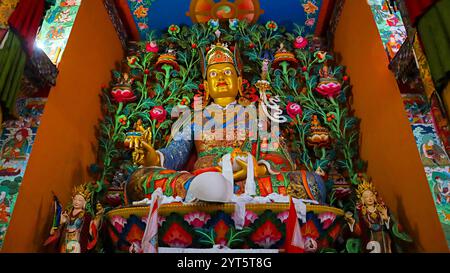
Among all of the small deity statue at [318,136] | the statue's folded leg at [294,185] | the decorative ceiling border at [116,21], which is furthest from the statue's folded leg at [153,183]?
the decorative ceiling border at [116,21]

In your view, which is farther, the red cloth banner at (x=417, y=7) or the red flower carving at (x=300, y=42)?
the red flower carving at (x=300, y=42)

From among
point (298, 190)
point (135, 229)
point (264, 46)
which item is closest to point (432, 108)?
point (298, 190)

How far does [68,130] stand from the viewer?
3.62m

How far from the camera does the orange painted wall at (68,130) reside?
9.44 ft

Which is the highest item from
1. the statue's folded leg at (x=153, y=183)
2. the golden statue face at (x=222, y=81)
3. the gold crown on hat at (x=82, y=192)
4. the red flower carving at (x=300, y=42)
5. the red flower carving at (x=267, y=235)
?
the red flower carving at (x=300, y=42)

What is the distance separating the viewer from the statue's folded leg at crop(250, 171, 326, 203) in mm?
3064

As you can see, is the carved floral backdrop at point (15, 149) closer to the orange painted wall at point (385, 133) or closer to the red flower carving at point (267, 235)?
the red flower carving at point (267, 235)

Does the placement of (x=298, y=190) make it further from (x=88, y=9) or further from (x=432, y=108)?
(x=88, y=9)

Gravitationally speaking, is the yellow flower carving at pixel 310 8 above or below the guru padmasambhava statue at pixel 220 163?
above

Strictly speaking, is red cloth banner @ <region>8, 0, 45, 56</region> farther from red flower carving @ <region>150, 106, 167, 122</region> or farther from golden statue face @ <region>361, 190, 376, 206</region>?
golden statue face @ <region>361, 190, 376, 206</region>

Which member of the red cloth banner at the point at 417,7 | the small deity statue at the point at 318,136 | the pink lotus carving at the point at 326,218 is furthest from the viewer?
the small deity statue at the point at 318,136

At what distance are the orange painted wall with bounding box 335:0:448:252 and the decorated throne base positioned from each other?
667 mm

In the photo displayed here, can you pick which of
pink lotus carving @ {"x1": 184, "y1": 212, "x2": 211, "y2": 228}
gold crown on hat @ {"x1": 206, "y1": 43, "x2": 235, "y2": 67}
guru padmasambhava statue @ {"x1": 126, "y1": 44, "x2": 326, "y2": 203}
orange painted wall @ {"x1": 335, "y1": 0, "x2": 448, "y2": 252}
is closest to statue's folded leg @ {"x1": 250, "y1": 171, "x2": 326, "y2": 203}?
guru padmasambhava statue @ {"x1": 126, "y1": 44, "x2": 326, "y2": 203}

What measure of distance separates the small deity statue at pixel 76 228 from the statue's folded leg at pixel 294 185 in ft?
4.39
